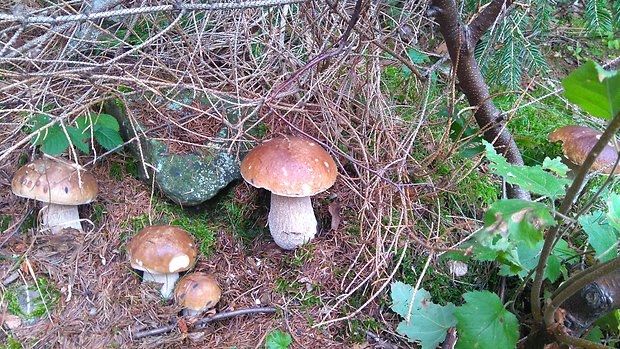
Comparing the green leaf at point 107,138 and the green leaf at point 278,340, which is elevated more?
the green leaf at point 107,138

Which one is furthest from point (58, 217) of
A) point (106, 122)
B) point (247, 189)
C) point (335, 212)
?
point (335, 212)

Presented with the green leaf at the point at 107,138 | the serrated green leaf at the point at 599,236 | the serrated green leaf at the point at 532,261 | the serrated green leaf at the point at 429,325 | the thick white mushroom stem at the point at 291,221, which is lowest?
the thick white mushroom stem at the point at 291,221

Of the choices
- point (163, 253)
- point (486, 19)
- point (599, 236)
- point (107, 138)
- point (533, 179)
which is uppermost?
point (486, 19)

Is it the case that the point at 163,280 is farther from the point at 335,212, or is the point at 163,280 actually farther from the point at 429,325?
the point at 429,325

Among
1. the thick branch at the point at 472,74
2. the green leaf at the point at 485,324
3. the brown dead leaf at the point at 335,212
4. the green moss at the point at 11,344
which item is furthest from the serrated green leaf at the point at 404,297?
the green moss at the point at 11,344

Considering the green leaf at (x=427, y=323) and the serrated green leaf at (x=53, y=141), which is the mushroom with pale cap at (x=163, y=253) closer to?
the serrated green leaf at (x=53, y=141)

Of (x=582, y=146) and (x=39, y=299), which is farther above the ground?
(x=582, y=146)

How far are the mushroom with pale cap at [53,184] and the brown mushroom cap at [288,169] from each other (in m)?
0.94

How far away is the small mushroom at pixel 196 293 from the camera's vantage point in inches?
84.5

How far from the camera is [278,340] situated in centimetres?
196

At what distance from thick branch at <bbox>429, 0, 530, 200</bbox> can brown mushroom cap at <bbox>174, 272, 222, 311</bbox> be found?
168cm

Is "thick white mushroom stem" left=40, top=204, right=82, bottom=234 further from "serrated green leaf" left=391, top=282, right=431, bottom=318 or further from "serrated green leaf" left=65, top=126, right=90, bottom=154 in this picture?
"serrated green leaf" left=391, top=282, right=431, bottom=318

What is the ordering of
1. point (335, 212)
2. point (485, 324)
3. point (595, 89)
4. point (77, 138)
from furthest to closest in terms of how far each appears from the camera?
point (335, 212)
point (77, 138)
point (485, 324)
point (595, 89)

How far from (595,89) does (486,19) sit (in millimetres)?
1083
